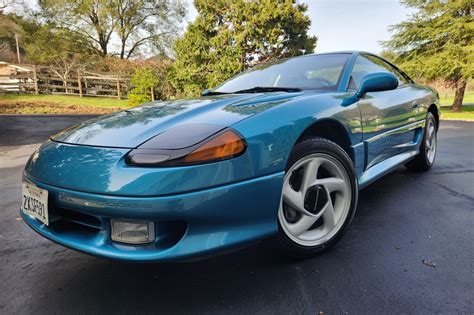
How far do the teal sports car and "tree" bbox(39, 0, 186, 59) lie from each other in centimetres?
2461

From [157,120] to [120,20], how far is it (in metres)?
25.3

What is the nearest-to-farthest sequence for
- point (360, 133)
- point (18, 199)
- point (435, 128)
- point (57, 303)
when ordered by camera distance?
1. point (57, 303)
2. point (360, 133)
3. point (18, 199)
4. point (435, 128)

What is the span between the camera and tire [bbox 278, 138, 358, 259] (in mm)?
1651

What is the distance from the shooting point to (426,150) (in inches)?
138

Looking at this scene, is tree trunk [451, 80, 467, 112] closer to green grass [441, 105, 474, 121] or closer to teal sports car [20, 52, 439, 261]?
green grass [441, 105, 474, 121]

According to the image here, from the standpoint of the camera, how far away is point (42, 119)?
27.1 feet

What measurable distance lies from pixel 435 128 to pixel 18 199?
4519 millimetres

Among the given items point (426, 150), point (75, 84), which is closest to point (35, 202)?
point (426, 150)

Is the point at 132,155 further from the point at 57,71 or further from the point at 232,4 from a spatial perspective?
the point at 57,71

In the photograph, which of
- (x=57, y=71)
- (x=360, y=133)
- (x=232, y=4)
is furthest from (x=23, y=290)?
(x=57, y=71)

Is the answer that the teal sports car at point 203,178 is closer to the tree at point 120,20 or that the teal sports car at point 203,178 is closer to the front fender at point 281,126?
the front fender at point 281,126

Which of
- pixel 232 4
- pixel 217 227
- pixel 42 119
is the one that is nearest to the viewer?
pixel 217 227

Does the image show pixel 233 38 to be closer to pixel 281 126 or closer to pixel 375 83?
pixel 375 83

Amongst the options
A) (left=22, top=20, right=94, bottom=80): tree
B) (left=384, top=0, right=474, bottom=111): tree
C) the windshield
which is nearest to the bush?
(left=22, top=20, right=94, bottom=80): tree
